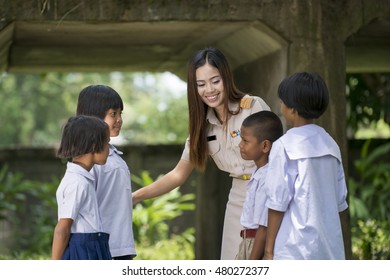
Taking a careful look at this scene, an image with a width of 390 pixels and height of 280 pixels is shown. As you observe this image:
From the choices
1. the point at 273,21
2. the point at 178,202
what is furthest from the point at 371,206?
the point at 273,21

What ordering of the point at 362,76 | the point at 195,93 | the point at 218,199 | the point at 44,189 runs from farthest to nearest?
the point at 44,189, the point at 362,76, the point at 218,199, the point at 195,93

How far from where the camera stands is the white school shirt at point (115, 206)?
201 inches

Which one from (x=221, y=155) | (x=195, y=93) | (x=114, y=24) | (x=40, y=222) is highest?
(x=114, y=24)

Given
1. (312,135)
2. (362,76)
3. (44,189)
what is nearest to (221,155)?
(312,135)

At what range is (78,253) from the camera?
4762 mm

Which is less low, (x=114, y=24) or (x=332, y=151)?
(x=114, y=24)

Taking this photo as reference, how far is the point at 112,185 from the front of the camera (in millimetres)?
5125

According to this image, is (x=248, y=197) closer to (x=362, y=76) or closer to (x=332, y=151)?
(x=332, y=151)

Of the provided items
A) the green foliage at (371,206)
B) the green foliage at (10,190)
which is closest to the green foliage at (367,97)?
the green foliage at (371,206)

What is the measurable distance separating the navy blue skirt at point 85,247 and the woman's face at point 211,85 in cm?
103

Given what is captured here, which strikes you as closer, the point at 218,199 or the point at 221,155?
the point at 221,155

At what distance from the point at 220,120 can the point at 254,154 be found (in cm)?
55

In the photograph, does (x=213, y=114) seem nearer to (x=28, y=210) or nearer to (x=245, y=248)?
(x=245, y=248)
